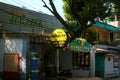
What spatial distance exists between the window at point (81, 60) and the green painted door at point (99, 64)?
1546 millimetres

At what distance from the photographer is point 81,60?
37.1m

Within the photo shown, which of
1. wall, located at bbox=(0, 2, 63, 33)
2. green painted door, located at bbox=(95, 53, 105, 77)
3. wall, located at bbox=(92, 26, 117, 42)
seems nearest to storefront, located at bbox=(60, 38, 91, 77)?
green painted door, located at bbox=(95, 53, 105, 77)

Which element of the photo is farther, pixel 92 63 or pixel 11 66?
pixel 92 63

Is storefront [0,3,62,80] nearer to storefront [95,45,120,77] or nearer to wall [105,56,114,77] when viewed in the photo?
storefront [95,45,120,77]

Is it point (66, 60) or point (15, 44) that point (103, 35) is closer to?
point (66, 60)

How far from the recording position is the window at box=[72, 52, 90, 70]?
36.6 m

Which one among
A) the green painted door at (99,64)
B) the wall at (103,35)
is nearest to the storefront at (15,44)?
the green painted door at (99,64)

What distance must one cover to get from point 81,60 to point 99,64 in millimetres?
2164

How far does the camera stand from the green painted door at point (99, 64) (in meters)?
37.5

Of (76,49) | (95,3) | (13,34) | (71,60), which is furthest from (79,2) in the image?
(71,60)

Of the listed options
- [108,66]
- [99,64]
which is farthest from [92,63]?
[108,66]

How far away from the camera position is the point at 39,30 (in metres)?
30.5

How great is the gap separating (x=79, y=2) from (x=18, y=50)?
532 cm

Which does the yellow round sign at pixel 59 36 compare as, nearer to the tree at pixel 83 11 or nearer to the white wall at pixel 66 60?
the tree at pixel 83 11
